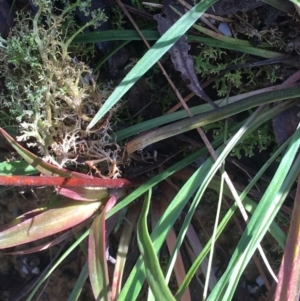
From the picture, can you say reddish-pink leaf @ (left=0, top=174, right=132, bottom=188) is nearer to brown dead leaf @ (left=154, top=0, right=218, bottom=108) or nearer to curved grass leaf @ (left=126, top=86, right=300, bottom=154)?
curved grass leaf @ (left=126, top=86, right=300, bottom=154)

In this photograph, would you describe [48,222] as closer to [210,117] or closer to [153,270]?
[153,270]

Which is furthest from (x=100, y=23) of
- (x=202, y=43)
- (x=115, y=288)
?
(x=115, y=288)

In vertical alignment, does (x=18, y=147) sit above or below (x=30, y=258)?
above

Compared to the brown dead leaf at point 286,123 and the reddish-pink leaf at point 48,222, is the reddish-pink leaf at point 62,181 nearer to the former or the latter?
the reddish-pink leaf at point 48,222

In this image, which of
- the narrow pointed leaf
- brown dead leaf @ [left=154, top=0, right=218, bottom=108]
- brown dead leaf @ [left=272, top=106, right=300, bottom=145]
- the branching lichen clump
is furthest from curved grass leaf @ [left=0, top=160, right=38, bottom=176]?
brown dead leaf @ [left=272, top=106, right=300, bottom=145]

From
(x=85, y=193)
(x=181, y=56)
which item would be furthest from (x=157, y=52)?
(x=85, y=193)

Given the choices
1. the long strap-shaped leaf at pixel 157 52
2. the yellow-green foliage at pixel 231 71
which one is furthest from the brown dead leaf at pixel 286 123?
the long strap-shaped leaf at pixel 157 52

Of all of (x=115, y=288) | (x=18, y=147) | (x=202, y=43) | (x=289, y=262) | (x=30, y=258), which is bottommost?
(x=30, y=258)

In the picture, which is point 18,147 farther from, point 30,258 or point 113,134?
point 30,258
